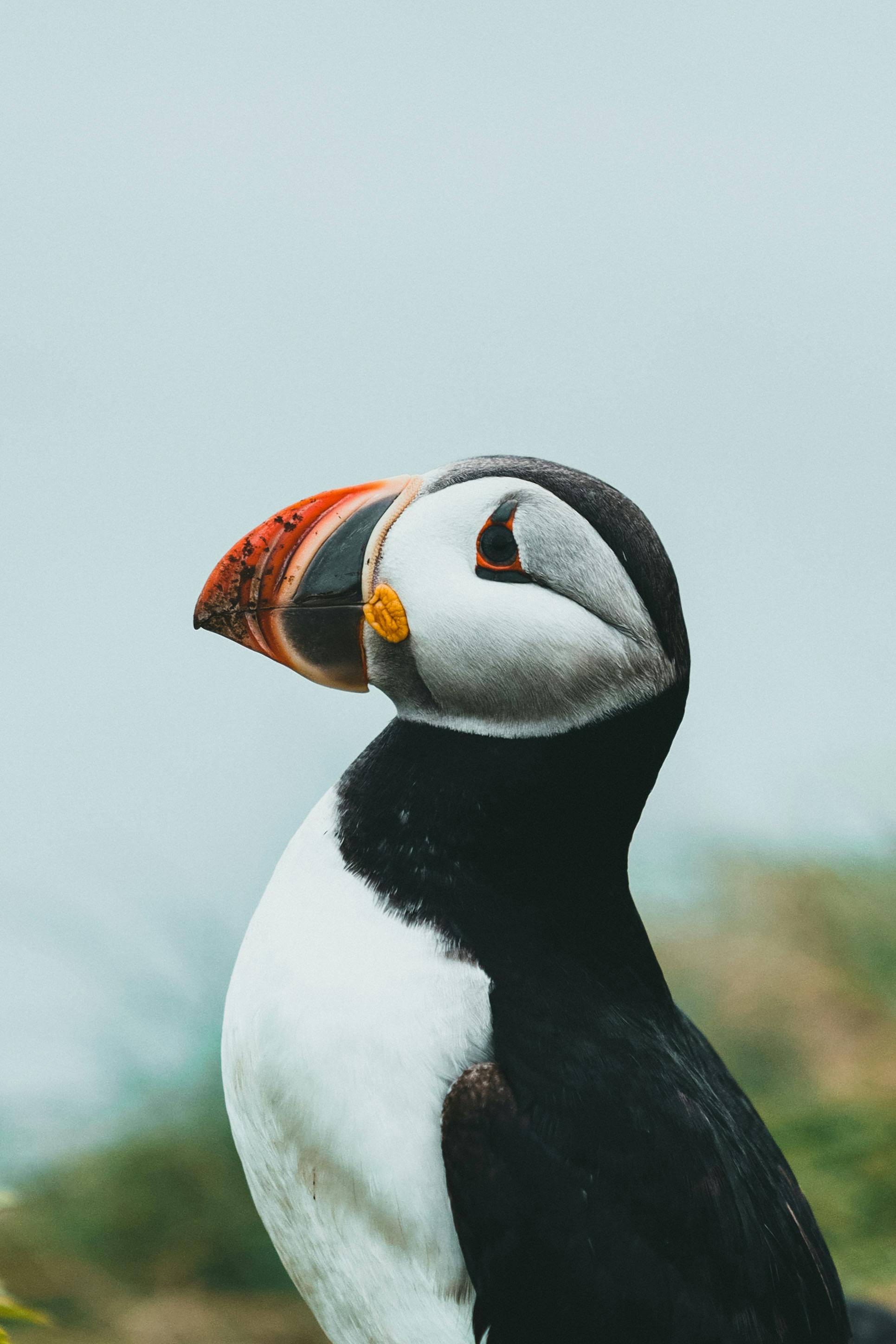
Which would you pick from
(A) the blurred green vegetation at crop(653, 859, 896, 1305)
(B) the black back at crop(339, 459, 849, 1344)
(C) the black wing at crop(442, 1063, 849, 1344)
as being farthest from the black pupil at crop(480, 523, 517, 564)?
(A) the blurred green vegetation at crop(653, 859, 896, 1305)

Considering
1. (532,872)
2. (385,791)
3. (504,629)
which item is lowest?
(532,872)

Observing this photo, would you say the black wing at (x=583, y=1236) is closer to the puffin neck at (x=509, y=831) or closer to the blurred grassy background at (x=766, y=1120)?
the puffin neck at (x=509, y=831)

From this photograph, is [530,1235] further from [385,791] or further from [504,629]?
[504,629]

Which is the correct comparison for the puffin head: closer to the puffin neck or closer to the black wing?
the puffin neck

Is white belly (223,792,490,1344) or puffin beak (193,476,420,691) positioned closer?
white belly (223,792,490,1344)

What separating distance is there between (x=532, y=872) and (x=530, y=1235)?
53 centimetres

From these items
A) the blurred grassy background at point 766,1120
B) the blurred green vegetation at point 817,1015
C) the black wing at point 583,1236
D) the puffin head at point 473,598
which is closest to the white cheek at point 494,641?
the puffin head at point 473,598

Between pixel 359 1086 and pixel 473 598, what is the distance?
736mm

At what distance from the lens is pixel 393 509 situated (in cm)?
209

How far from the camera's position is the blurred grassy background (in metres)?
4.20

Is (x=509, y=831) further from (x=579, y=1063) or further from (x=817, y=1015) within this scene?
(x=817, y=1015)

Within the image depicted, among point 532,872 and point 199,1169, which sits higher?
point 532,872

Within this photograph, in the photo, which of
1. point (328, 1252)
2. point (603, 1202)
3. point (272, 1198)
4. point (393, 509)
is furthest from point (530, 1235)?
point (393, 509)

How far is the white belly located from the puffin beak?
0.33m
